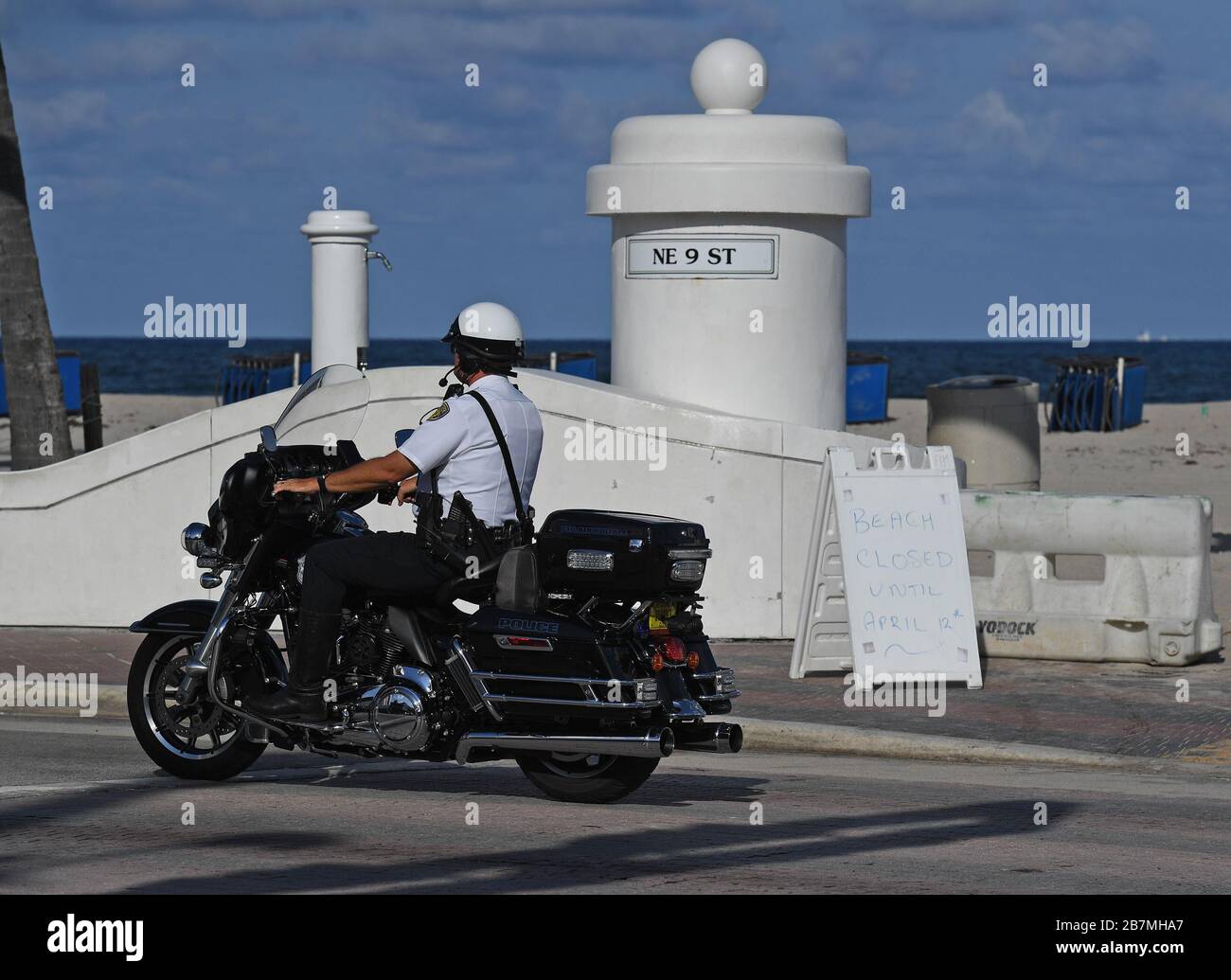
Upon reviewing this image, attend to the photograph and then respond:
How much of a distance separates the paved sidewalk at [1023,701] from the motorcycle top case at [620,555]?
2.97 m

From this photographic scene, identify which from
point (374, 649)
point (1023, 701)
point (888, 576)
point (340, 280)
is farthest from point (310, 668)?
point (340, 280)

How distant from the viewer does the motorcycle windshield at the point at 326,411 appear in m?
8.36

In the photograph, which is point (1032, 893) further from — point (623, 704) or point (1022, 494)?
point (1022, 494)

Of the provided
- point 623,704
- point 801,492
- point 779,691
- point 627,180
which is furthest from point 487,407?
point 627,180

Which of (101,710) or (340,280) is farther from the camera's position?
(340,280)

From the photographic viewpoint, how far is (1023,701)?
11109mm

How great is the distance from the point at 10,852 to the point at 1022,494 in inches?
297

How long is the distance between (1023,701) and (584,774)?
12.6 ft

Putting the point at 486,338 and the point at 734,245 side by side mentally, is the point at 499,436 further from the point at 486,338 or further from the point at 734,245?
the point at 734,245

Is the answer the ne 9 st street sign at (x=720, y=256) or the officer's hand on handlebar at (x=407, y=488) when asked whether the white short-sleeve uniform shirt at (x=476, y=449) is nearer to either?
the officer's hand on handlebar at (x=407, y=488)

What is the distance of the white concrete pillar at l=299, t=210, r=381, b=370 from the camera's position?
16.4 meters

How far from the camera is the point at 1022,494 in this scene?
1276 cm

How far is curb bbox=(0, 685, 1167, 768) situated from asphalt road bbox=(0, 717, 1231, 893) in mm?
144
